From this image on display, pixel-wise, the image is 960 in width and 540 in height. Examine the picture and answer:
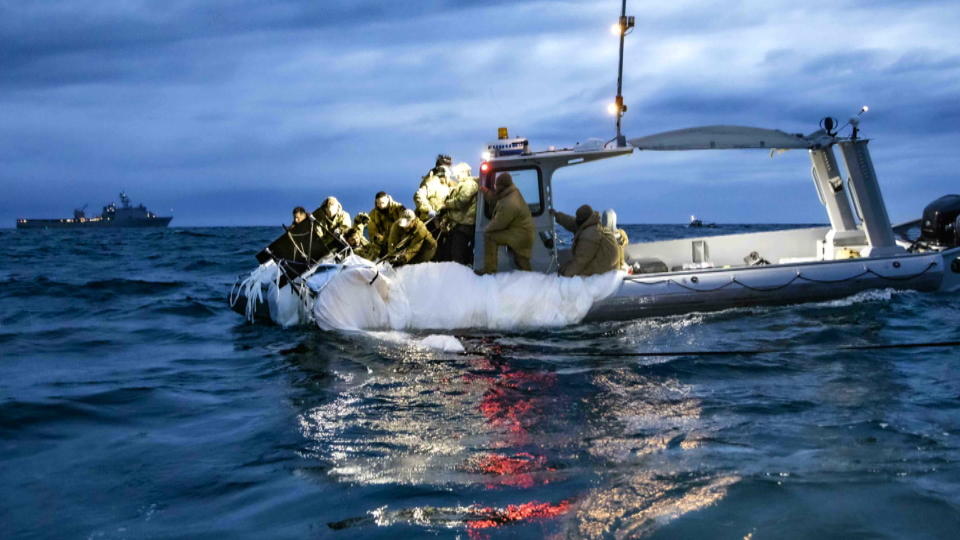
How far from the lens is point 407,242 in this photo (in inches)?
452

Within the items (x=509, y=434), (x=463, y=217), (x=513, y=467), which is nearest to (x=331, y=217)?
(x=463, y=217)

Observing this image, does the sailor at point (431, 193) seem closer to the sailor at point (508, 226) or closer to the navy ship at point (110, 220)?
the sailor at point (508, 226)

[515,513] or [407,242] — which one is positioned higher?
[407,242]

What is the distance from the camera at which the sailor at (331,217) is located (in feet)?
41.3

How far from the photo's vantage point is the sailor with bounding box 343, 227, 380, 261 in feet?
39.7

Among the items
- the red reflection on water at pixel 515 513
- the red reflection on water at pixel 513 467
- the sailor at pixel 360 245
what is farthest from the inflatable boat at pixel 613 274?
the red reflection on water at pixel 515 513

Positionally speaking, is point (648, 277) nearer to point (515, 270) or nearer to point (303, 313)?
point (515, 270)

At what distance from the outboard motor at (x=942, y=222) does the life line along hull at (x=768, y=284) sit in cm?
164

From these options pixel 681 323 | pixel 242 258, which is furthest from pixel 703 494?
pixel 242 258

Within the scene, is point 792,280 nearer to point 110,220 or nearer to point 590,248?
point 590,248

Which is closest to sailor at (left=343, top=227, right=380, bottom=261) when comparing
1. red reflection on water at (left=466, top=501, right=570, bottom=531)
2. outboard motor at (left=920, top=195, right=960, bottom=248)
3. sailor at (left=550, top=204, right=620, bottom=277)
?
sailor at (left=550, top=204, right=620, bottom=277)

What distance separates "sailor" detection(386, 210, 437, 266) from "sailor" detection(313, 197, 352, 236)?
1325 millimetres

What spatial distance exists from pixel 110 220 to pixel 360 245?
14049 centimetres

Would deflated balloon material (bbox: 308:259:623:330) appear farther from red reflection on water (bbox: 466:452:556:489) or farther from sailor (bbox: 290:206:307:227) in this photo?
red reflection on water (bbox: 466:452:556:489)
